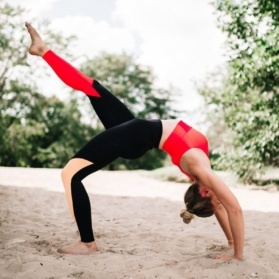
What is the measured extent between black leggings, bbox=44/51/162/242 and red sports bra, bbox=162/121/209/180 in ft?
0.34

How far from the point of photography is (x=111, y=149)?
93.2 inches

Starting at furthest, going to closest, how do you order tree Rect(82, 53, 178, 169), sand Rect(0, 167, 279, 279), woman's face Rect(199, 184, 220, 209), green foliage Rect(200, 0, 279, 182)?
1. tree Rect(82, 53, 178, 169)
2. green foliage Rect(200, 0, 279, 182)
3. woman's face Rect(199, 184, 220, 209)
4. sand Rect(0, 167, 279, 279)

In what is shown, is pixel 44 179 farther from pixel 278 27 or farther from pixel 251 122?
pixel 278 27

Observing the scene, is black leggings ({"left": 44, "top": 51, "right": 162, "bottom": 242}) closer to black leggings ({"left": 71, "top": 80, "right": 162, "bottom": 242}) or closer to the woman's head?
black leggings ({"left": 71, "top": 80, "right": 162, "bottom": 242})

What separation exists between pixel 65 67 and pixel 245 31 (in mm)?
6914

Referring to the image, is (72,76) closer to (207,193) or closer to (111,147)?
(111,147)

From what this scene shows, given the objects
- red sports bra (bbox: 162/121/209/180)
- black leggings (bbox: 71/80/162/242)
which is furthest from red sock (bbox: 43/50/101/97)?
red sports bra (bbox: 162/121/209/180)

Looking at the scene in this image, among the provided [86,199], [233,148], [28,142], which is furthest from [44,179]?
[28,142]


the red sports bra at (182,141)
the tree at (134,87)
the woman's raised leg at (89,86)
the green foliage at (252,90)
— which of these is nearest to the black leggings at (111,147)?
the red sports bra at (182,141)

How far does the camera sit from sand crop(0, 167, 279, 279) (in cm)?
220

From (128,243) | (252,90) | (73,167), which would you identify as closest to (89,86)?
(73,167)

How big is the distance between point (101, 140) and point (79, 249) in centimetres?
89

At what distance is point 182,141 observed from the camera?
2.34m

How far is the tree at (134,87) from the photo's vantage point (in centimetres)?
3066
